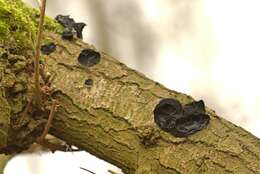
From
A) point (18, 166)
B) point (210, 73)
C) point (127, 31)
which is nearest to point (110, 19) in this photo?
point (127, 31)

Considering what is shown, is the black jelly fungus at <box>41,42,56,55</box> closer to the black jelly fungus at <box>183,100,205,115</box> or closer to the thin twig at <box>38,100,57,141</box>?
the thin twig at <box>38,100,57,141</box>

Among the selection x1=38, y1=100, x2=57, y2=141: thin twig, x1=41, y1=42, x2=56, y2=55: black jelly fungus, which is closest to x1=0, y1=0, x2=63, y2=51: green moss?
x1=41, y1=42, x2=56, y2=55: black jelly fungus

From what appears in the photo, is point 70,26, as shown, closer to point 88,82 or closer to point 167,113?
point 88,82

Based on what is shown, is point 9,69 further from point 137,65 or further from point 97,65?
point 137,65

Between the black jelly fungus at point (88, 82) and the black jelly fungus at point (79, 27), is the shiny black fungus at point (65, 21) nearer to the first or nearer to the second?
the black jelly fungus at point (79, 27)

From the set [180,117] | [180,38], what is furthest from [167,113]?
[180,38]

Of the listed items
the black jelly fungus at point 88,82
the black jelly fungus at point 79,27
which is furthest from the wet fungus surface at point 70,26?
the black jelly fungus at point 88,82
